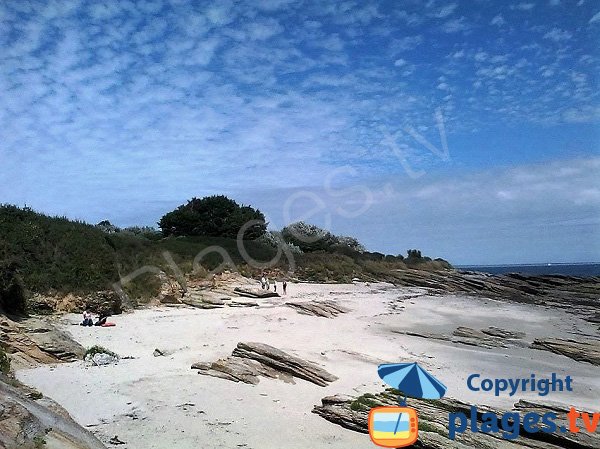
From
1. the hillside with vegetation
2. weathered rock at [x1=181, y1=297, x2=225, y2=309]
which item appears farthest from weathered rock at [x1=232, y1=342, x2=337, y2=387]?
weathered rock at [x1=181, y1=297, x2=225, y2=309]

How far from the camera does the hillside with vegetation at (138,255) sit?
18.0 metres

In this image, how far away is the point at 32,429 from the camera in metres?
4.39

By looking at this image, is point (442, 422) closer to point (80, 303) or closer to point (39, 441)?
point (39, 441)

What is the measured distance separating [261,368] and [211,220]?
41.1m

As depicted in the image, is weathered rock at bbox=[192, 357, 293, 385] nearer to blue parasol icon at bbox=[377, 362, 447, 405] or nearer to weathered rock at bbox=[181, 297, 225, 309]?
blue parasol icon at bbox=[377, 362, 447, 405]

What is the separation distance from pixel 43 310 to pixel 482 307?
22.5m

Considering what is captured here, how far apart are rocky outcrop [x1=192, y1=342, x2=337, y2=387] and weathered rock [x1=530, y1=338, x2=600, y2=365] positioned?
348 inches

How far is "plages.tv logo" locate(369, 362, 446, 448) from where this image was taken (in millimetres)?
6109

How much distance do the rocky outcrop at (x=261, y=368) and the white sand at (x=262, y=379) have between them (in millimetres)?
261

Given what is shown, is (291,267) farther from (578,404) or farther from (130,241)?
(578,404)

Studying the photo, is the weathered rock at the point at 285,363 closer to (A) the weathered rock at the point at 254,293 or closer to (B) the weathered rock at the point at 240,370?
(B) the weathered rock at the point at 240,370

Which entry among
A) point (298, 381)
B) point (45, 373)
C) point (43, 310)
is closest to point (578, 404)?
point (298, 381)

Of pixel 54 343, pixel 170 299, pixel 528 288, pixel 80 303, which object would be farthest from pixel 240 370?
pixel 528 288

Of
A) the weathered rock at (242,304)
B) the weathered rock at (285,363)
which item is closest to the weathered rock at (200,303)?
the weathered rock at (242,304)
